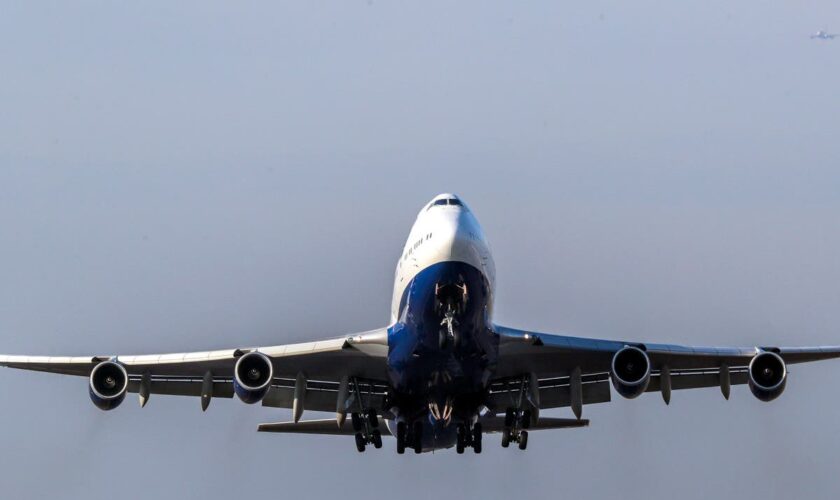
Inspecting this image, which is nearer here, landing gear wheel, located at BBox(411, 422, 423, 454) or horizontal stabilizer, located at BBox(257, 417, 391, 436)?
landing gear wheel, located at BBox(411, 422, 423, 454)

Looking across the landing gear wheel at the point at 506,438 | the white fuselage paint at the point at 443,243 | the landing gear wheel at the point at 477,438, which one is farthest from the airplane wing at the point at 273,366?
the landing gear wheel at the point at 506,438

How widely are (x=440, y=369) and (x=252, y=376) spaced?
5575 mm

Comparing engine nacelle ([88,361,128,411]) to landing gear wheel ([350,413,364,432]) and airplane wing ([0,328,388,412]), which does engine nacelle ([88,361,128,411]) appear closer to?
airplane wing ([0,328,388,412])

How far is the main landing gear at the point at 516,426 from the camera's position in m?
47.1

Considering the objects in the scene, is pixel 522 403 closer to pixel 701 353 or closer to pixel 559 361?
pixel 559 361

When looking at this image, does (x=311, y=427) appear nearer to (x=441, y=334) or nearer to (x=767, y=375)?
(x=441, y=334)

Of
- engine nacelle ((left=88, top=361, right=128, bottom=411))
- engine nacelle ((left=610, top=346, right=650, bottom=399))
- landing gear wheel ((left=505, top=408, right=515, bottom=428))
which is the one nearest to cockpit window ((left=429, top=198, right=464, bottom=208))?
engine nacelle ((left=610, top=346, right=650, bottom=399))

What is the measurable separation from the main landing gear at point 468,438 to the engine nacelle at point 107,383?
9.38 meters

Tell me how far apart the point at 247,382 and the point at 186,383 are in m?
4.97

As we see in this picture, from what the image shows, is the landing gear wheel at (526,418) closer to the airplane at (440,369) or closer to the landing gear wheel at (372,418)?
the airplane at (440,369)

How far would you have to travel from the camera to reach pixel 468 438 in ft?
153

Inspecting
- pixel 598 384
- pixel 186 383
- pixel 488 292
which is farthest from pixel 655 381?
pixel 186 383

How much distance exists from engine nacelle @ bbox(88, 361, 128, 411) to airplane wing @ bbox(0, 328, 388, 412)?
0.30 meters

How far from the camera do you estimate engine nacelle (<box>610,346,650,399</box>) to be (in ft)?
143
